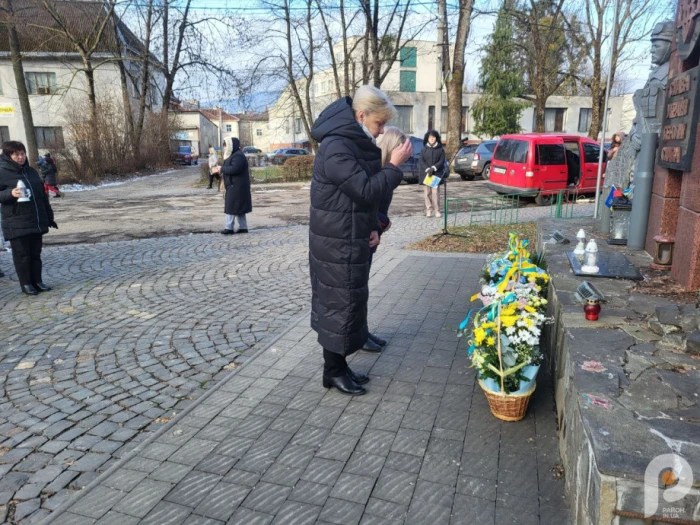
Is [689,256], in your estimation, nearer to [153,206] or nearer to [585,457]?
[585,457]

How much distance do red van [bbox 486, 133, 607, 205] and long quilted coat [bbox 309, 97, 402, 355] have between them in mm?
10517

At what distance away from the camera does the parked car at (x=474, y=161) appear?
2056 cm

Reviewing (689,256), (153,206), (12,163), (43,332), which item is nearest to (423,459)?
(689,256)

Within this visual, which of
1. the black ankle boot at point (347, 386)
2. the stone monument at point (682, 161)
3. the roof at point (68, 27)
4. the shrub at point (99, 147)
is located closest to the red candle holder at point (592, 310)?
the stone monument at point (682, 161)

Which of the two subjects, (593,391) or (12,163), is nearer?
(593,391)

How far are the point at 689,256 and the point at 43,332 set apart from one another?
5564mm

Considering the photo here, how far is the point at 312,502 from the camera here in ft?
8.43

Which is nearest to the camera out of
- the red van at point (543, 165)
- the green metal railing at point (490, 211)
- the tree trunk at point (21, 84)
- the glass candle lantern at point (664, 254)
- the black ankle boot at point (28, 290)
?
the glass candle lantern at point (664, 254)

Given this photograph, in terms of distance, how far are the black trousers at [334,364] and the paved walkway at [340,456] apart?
16cm

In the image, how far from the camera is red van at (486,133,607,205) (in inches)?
527

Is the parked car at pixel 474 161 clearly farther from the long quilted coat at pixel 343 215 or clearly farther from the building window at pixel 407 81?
the building window at pixel 407 81

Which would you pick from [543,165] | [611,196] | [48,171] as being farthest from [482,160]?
[48,171]

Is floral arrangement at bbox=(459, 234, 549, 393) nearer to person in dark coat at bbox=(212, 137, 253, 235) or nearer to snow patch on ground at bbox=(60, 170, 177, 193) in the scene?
person in dark coat at bbox=(212, 137, 253, 235)

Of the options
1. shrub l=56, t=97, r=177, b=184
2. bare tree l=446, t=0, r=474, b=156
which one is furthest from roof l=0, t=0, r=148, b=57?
bare tree l=446, t=0, r=474, b=156
